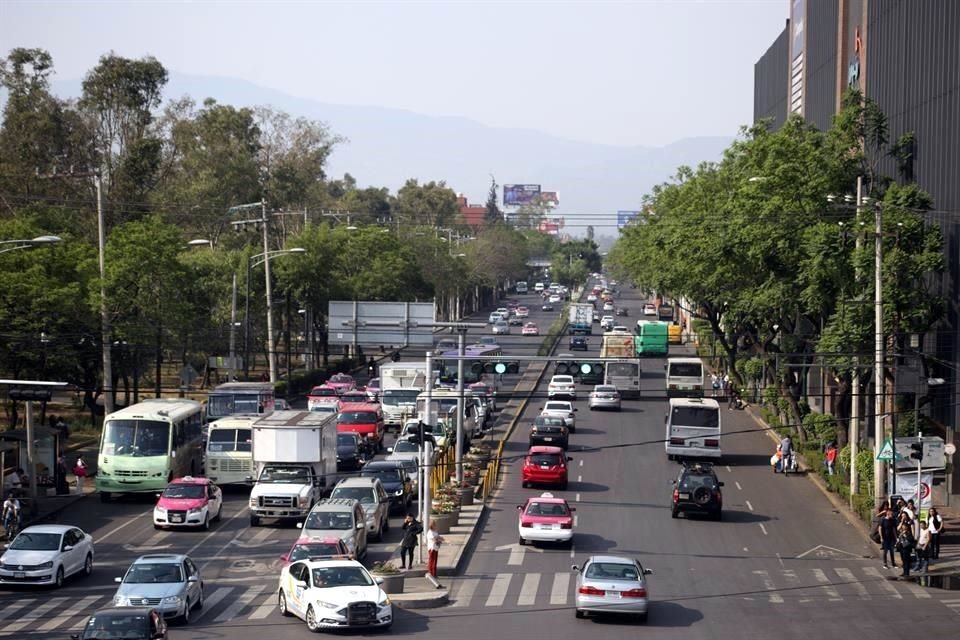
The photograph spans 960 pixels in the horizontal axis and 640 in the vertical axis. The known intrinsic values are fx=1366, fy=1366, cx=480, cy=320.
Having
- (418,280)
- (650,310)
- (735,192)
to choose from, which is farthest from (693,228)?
(650,310)

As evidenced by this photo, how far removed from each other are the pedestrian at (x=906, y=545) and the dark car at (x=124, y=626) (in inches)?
776

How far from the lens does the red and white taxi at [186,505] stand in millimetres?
39938

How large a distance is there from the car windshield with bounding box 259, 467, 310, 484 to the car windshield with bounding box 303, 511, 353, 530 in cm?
694

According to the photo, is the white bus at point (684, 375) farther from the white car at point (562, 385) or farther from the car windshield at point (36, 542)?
the car windshield at point (36, 542)

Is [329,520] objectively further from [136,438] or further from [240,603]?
[136,438]

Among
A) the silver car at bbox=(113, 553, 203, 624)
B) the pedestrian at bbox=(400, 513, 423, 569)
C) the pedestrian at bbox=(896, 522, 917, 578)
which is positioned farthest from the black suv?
the silver car at bbox=(113, 553, 203, 624)

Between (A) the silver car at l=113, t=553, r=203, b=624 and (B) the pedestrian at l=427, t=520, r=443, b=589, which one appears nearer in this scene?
(A) the silver car at l=113, t=553, r=203, b=624

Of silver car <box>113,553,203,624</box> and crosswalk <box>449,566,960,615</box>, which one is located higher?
silver car <box>113,553,203,624</box>

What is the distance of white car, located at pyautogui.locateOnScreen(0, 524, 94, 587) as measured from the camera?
3159cm

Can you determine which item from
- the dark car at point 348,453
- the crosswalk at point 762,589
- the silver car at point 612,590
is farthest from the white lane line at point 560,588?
the dark car at point 348,453

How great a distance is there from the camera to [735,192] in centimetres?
5847

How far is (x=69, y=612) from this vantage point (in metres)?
29.4

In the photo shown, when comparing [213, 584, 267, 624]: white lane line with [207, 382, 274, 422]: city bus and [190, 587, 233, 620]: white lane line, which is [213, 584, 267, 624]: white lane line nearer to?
[190, 587, 233, 620]: white lane line

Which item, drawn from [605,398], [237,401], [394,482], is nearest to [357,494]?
[394,482]
